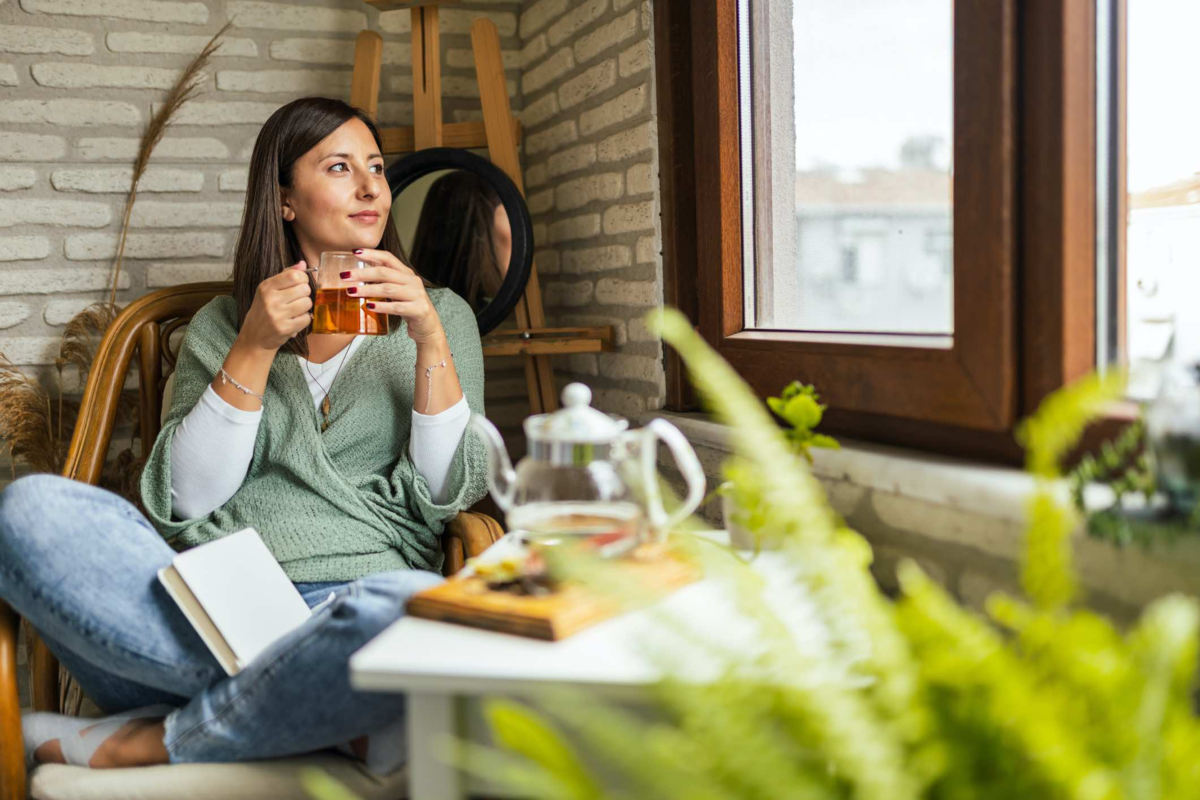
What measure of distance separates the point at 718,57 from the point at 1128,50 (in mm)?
774

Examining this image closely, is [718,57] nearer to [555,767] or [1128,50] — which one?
[1128,50]

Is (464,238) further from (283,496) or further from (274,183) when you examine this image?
(283,496)

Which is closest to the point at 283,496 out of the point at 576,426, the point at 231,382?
the point at 231,382

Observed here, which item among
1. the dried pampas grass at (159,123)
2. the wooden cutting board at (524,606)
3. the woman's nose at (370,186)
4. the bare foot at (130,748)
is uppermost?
the dried pampas grass at (159,123)

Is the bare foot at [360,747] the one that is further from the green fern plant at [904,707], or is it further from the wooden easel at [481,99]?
the wooden easel at [481,99]

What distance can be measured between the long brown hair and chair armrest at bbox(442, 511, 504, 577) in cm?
44

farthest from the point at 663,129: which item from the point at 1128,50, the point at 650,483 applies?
the point at 650,483

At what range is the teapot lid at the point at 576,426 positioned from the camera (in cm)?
114

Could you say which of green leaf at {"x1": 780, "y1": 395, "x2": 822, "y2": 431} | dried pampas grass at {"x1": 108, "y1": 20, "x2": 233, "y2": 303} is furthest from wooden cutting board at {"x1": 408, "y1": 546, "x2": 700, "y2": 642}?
dried pampas grass at {"x1": 108, "y1": 20, "x2": 233, "y2": 303}

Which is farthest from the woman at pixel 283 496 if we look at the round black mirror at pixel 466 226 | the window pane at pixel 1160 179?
the window pane at pixel 1160 179

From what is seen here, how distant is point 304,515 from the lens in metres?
1.85

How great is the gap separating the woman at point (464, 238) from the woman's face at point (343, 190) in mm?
376

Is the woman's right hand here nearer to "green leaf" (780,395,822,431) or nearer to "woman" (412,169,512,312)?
"woman" (412,169,512,312)

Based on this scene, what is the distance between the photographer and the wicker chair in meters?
1.40
